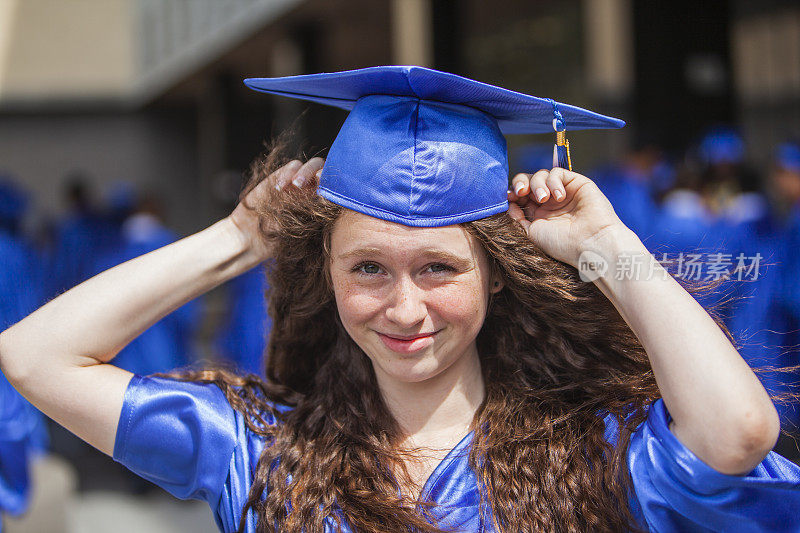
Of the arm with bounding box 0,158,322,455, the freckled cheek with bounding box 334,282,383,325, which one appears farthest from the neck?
the arm with bounding box 0,158,322,455

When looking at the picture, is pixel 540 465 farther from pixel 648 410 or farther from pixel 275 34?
pixel 275 34

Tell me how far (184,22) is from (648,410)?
12917 millimetres

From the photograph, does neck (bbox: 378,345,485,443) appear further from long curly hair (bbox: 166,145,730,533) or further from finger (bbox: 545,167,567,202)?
finger (bbox: 545,167,567,202)

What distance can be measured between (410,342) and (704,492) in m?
0.57

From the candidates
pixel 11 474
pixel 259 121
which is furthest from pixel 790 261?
pixel 259 121

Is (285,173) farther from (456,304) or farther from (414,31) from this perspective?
(414,31)

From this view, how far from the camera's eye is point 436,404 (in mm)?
1729

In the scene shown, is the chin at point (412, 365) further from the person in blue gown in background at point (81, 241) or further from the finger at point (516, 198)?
the person in blue gown in background at point (81, 241)

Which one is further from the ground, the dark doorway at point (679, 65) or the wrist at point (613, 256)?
the dark doorway at point (679, 65)

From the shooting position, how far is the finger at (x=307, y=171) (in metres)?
1.75

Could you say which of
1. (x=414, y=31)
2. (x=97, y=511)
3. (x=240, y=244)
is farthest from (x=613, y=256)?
(x=414, y=31)

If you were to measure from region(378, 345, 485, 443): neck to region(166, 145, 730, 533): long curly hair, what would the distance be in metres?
0.03

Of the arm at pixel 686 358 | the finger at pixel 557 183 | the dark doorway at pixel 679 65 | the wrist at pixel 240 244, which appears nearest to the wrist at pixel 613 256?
the arm at pixel 686 358

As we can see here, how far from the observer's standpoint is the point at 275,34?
9.96 meters
